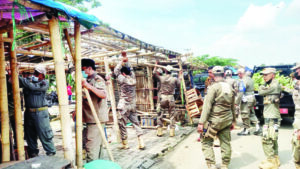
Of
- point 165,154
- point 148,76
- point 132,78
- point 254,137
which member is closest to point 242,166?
point 165,154

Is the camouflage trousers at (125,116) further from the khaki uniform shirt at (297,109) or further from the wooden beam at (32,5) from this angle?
the wooden beam at (32,5)

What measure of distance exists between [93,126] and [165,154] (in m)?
2.44

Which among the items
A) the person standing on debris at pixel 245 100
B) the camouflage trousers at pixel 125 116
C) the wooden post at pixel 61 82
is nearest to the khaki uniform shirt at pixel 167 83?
the camouflage trousers at pixel 125 116

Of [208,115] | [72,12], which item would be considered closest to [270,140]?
[208,115]

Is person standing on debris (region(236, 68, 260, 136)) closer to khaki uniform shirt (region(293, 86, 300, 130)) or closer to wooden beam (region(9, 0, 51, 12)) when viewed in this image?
khaki uniform shirt (region(293, 86, 300, 130))

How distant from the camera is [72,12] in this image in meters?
2.56

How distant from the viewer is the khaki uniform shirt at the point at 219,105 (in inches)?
157

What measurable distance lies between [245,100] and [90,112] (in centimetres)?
540

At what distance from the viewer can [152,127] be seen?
7887 millimetres

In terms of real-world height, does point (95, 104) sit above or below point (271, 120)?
above

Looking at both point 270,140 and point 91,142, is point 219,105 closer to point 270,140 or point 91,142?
point 270,140

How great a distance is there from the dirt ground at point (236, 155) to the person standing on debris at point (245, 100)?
403 mm

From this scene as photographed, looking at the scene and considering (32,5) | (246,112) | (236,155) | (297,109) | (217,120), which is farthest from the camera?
(246,112)

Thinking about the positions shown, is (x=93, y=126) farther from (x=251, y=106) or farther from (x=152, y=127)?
(x=251, y=106)
